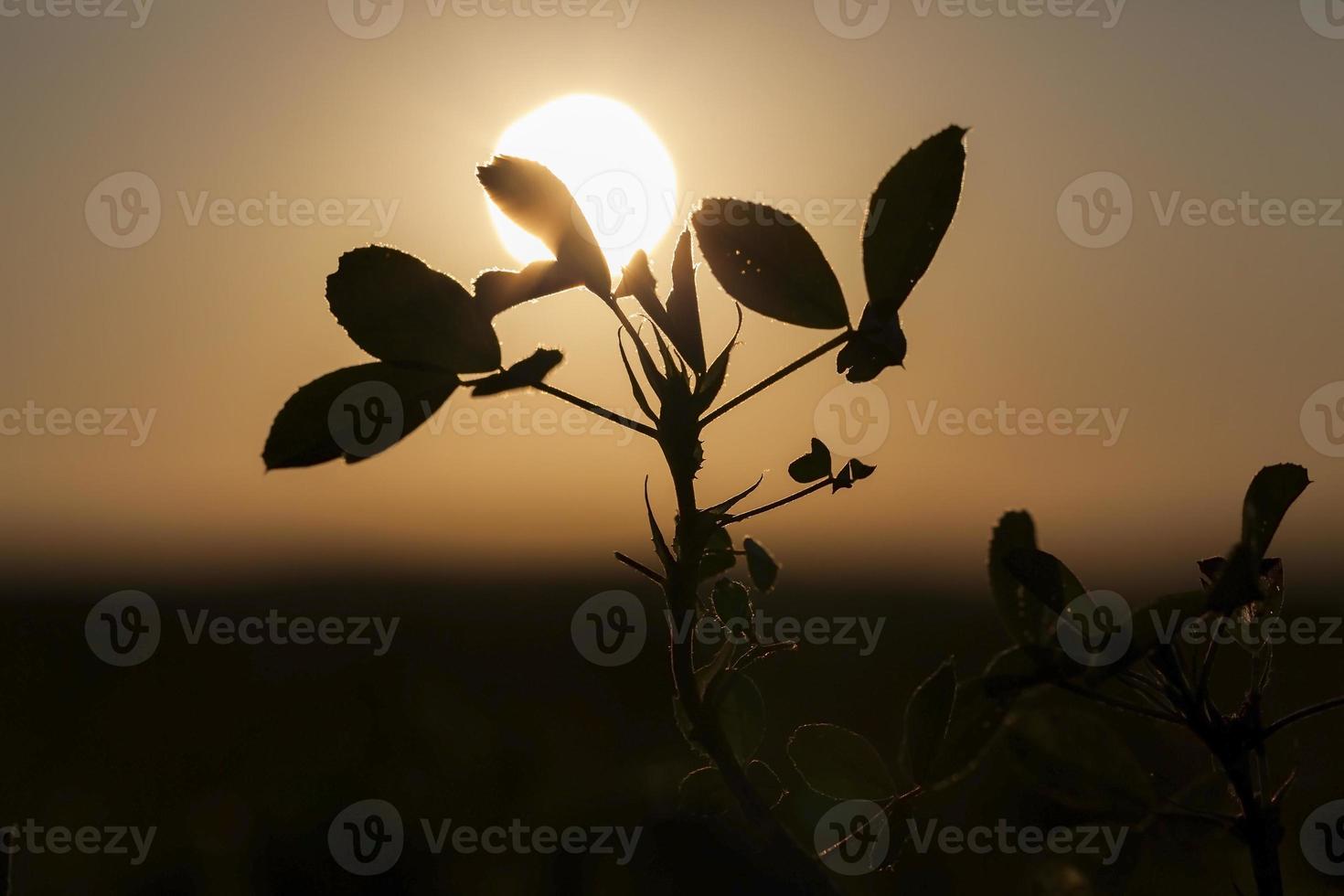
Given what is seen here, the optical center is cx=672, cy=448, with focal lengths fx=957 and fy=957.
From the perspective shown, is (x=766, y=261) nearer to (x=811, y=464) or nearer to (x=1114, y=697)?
(x=811, y=464)

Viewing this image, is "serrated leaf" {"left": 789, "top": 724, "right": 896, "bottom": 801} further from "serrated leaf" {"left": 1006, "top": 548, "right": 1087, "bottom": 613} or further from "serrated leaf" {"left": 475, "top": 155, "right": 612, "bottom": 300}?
"serrated leaf" {"left": 475, "top": 155, "right": 612, "bottom": 300}

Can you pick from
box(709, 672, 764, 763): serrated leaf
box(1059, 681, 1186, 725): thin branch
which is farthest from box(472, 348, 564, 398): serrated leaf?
box(1059, 681, 1186, 725): thin branch

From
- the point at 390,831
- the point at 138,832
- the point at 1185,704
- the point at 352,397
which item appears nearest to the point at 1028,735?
the point at 1185,704

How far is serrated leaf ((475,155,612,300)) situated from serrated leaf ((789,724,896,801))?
1.61 ft

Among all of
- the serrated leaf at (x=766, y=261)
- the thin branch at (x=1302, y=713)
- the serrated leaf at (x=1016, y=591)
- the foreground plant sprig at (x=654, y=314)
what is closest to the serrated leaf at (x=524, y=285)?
the foreground plant sprig at (x=654, y=314)

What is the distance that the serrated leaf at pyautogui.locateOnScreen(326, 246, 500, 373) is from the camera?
2.57ft

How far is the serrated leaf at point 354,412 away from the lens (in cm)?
77

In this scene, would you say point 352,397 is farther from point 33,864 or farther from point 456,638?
point 456,638

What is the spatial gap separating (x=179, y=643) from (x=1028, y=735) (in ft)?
31.2

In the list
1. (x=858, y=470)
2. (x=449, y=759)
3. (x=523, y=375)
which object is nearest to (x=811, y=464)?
(x=858, y=470)

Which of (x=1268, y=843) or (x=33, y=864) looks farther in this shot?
(x=33, y=864)

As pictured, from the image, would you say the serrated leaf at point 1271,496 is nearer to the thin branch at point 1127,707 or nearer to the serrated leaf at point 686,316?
the thin branch at point 1127,707

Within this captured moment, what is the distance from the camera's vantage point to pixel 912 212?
72 centimetres

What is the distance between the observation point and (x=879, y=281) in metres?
0.77
